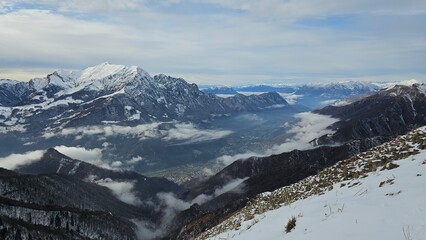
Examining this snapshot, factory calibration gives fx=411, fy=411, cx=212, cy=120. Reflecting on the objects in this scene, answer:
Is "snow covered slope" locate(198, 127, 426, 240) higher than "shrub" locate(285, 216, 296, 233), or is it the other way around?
"snow covered slope" locate(198, 127, 426, 240)

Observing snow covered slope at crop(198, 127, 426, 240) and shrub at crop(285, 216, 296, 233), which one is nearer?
snow covered slope at crop(198, 127, 426, 240)

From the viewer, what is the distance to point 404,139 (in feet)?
98.9

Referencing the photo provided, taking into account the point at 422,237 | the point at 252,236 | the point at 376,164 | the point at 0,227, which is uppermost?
the point at 422,237

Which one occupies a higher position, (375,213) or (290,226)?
(375,213)

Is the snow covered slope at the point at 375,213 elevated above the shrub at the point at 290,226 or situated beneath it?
elevated above

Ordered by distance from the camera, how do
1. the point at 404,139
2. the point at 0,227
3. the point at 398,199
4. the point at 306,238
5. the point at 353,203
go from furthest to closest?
the point at 0,227 < the point at 404,139 < the point at 353,203 < the point at 398,199 < the point at 306,238

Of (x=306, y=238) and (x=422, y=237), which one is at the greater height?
(x=422, y=237)

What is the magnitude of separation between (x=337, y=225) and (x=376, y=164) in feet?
43.1

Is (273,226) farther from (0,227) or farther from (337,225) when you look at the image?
(0,227)

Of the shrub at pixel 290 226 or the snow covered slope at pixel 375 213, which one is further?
the shrub at pixel 290 226

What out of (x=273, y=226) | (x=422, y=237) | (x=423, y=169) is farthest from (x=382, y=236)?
(x=423, y=169)

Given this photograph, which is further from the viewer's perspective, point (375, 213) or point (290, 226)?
point (290, 226)

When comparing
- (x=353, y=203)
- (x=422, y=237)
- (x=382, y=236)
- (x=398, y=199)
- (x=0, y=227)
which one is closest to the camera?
(x=422, y=237)

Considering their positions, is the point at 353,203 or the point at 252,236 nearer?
the point at 353,203
